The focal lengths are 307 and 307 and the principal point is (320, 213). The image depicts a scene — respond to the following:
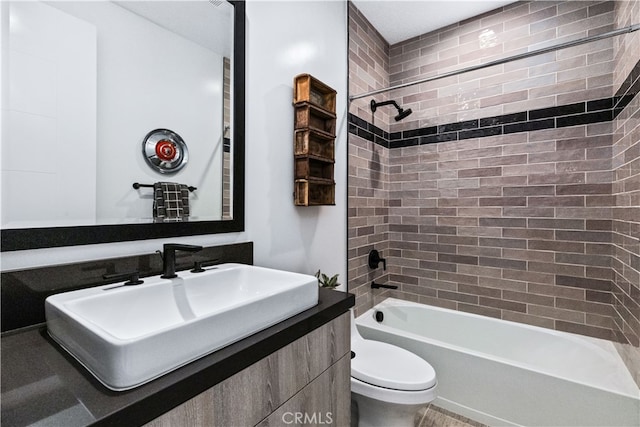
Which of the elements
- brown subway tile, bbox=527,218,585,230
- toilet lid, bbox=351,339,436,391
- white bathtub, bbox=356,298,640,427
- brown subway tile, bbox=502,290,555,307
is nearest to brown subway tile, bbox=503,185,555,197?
brown subway tile, bbox=527,218,585,230

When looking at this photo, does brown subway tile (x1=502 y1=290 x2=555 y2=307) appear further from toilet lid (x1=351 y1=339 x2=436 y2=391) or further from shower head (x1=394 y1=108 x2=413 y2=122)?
shower head (x1=394 y1=108 x2=413 y2=122)

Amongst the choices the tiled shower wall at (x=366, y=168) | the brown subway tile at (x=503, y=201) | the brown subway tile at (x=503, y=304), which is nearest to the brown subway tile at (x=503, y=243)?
the brown subway tile at (x=503, y=201)

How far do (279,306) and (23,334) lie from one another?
646 millimetres

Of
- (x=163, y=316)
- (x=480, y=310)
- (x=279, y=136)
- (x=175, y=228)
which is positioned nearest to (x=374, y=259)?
(x=480, y=310)

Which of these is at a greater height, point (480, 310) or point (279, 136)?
point (279, 136)

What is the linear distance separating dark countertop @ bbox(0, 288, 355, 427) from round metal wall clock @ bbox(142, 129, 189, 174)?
24.3 inches

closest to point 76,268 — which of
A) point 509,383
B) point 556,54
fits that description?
point 509,383

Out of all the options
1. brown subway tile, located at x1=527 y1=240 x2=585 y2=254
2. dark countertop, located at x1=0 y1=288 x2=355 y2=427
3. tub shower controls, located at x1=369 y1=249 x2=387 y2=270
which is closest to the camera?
dark countertop, located at x1=0 y1=288 x2=355 y2=427

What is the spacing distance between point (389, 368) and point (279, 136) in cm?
135

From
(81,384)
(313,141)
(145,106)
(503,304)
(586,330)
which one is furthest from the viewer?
(503,304)

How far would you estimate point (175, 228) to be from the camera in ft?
3.84

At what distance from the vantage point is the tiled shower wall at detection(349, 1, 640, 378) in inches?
76.4

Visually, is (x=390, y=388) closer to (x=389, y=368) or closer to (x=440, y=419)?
(x=389, y=368)

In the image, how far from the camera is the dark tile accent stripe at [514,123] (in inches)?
71.5
